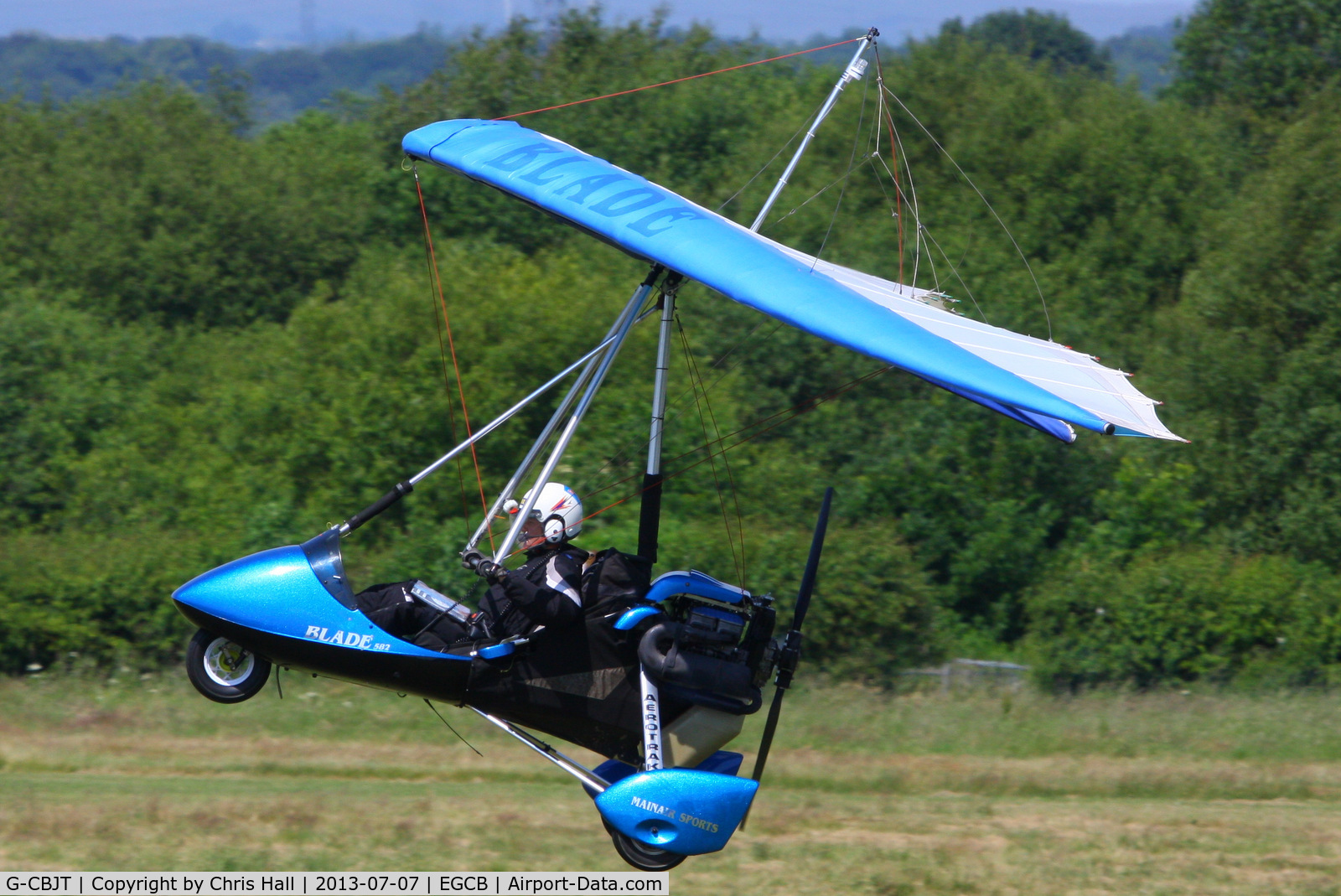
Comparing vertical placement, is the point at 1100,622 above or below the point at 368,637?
below

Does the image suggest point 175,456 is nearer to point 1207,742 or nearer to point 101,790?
point 101,790

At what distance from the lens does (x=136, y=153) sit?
31516 mm

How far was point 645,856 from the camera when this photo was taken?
289 inches

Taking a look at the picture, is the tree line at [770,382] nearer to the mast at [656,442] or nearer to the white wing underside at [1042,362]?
the white wing underside at [1042,362]

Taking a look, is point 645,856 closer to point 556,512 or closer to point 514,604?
point 514,604

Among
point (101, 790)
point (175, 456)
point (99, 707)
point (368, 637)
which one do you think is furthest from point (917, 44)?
point (368, 637)

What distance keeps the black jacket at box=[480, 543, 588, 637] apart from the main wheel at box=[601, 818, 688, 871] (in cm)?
109

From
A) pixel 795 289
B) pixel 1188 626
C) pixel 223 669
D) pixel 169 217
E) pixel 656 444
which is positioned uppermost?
pixel 795 289

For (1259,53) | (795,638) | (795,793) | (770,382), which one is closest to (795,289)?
(795,638)

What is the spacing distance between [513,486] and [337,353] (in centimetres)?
1484
